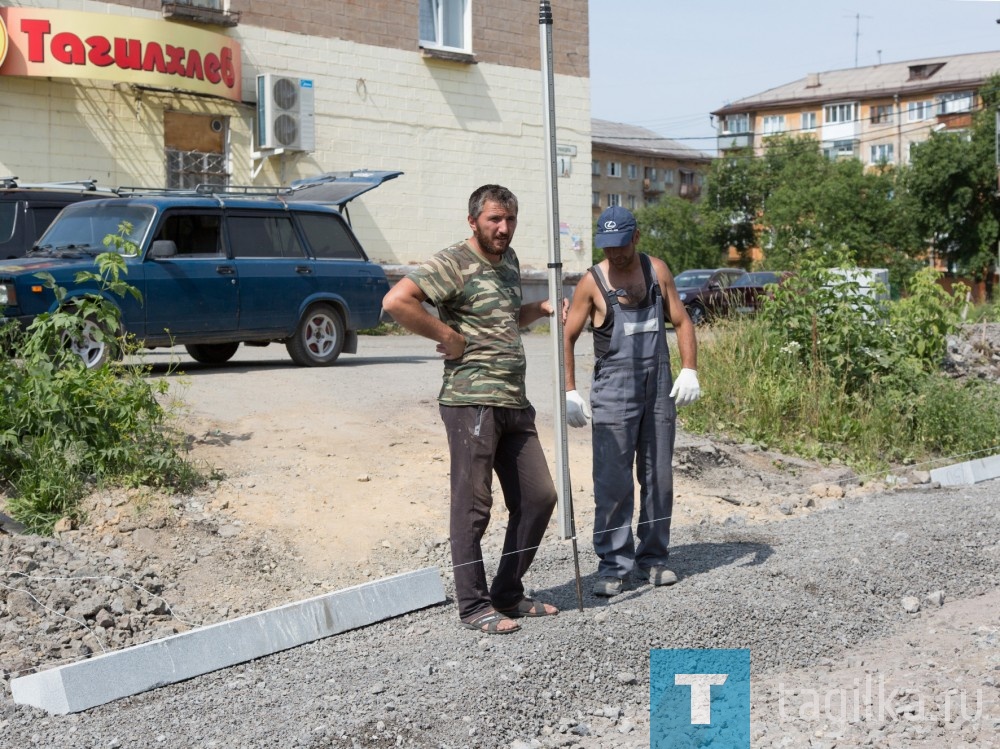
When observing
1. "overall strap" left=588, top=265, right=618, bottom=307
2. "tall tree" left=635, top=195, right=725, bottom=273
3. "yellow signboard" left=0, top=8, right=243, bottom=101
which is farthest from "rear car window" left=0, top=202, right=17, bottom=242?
"tall tree" left=635, top=195, right=725, bottom=273

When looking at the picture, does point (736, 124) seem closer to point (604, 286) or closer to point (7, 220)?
Result: point (7, 220)

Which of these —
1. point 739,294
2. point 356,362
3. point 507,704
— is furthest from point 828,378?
point 507,704

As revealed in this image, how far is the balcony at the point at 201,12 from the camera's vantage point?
70.5 feet

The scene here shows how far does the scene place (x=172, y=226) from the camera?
1252 cm

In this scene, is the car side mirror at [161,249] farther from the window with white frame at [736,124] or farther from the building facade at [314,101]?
the window with white frame at [736,124]

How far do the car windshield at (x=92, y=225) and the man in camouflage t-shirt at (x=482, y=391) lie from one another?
23.6 feet

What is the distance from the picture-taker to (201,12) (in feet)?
71.3

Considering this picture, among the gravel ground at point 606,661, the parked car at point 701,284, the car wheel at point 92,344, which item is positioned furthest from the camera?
the parked car at point 701,284

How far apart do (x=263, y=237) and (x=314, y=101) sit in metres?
10.9

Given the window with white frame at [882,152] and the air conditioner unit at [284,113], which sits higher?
the window with white frame at [882,152]

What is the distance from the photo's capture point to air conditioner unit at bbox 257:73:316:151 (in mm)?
22500

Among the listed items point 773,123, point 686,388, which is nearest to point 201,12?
point 686,388

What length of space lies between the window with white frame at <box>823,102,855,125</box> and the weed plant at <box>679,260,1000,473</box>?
80591mm

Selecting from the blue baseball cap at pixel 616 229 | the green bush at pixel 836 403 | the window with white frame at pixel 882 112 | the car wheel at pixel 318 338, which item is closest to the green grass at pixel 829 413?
the green bush at pixel 836 403
